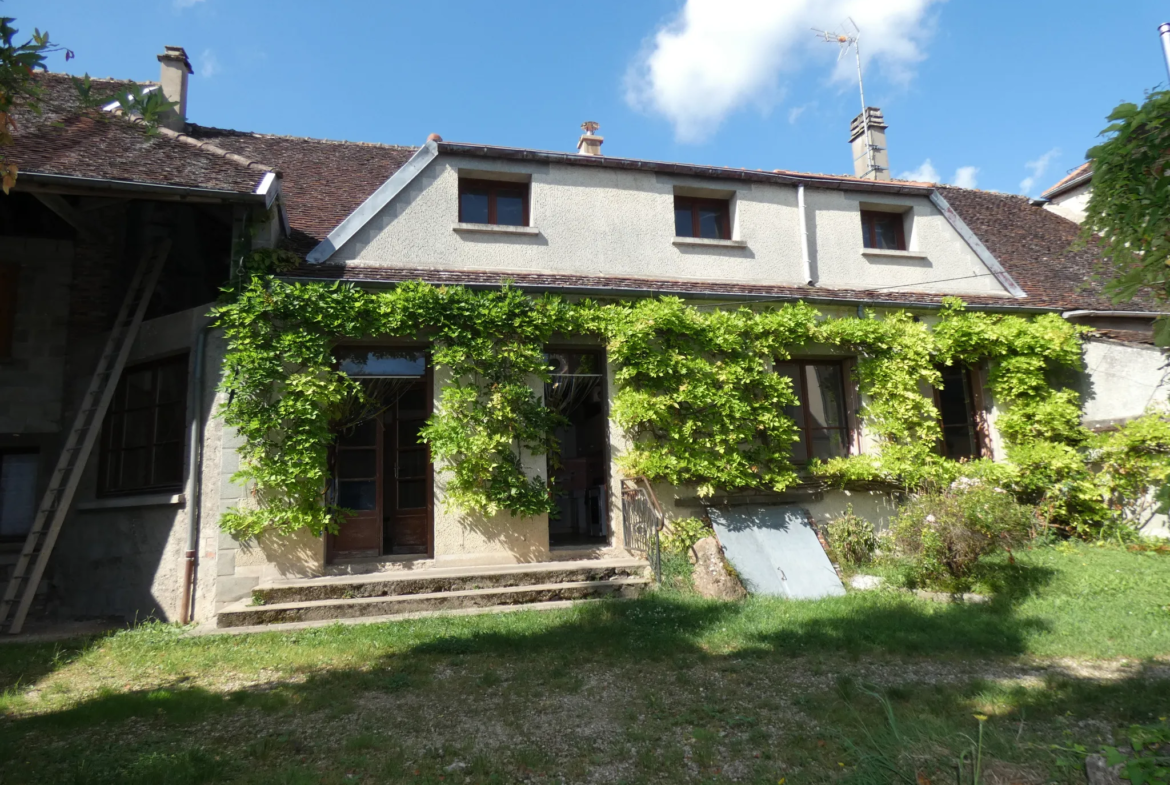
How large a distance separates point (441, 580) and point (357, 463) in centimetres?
200

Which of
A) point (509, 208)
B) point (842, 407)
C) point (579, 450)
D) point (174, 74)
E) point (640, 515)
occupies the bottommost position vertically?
point (640, 515)

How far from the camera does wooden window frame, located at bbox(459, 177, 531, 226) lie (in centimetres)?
977

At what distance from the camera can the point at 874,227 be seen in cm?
1139

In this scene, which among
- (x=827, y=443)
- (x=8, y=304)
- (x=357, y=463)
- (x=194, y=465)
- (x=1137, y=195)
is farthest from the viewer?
(x=827, y=443)

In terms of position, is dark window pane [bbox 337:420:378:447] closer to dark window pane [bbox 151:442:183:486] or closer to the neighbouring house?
the neighbouring house

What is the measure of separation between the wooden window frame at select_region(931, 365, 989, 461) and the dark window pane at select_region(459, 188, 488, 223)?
22.0 ft

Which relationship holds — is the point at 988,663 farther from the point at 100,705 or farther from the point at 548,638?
the point at 100,705

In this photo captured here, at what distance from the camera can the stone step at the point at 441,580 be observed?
23.7ft

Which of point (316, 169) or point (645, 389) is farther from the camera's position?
point (316, 169)

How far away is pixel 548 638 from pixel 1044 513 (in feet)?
22.9

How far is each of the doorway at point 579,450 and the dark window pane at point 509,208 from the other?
6.38 feet

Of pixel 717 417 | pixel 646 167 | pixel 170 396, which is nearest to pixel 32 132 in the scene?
pixel 170 396

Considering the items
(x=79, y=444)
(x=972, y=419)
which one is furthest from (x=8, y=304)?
(x=972, y=419)

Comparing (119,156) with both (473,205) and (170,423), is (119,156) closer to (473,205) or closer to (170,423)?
(170,423)
